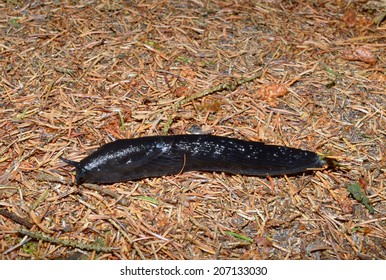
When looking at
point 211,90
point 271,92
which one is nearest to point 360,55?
point 271,92

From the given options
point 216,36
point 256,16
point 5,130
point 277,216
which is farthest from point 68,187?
point 256,16

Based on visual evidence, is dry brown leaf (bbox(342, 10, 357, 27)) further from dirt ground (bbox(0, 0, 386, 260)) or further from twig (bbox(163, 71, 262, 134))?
twig (bbox(163, 71, 262, 134))

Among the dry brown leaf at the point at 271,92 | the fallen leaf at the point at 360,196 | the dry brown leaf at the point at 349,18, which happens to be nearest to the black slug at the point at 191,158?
the fallen leaf at the point at 360,196

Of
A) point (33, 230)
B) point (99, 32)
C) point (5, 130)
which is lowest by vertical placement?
point (33, 230)

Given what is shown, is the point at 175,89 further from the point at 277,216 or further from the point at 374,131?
the point at 374,131

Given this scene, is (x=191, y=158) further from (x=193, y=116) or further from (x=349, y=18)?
(x=349, y=18)

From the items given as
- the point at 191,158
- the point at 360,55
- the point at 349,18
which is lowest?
the point at 191,158
